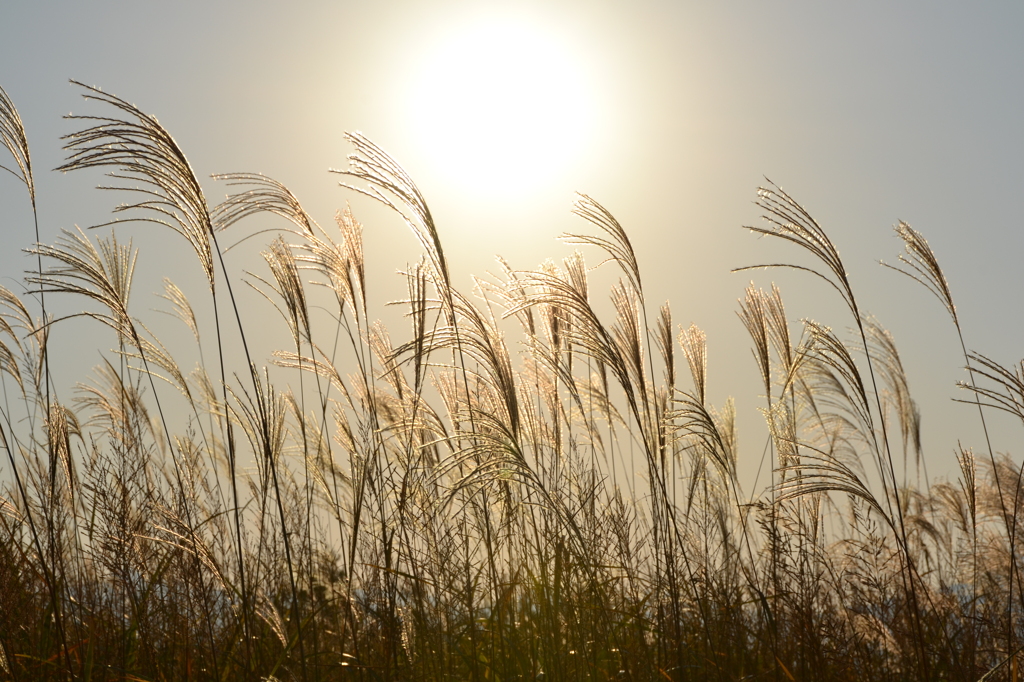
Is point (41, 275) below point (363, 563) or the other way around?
the other way around

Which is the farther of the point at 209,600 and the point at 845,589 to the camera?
the point at 845,589

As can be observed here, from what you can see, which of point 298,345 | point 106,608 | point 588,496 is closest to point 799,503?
point 588,496

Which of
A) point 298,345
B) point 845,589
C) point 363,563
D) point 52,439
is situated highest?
point 298,345

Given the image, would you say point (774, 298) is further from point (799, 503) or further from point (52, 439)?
point (52, 439)

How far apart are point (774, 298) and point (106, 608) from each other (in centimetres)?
346

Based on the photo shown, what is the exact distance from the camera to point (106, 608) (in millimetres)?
3311

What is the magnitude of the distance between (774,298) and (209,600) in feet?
9.54

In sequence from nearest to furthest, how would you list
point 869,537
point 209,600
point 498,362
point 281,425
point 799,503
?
point 498,362
point 209,600
point 869,537
point 799,503
point 281,425

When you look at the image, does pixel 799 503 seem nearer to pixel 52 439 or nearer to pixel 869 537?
pixel 869 537

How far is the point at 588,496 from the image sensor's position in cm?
295

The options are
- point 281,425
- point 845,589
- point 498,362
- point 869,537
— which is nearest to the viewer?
point 498,362

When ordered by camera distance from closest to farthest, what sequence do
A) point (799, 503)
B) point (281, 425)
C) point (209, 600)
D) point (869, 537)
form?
1. point (209, 600)
2. point (869, 537)
3. point (799, 503)
4. point (281, 425)

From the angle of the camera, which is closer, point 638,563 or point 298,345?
point 298,345

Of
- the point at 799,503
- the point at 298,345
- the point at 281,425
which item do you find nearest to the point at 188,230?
the point at 298,345
